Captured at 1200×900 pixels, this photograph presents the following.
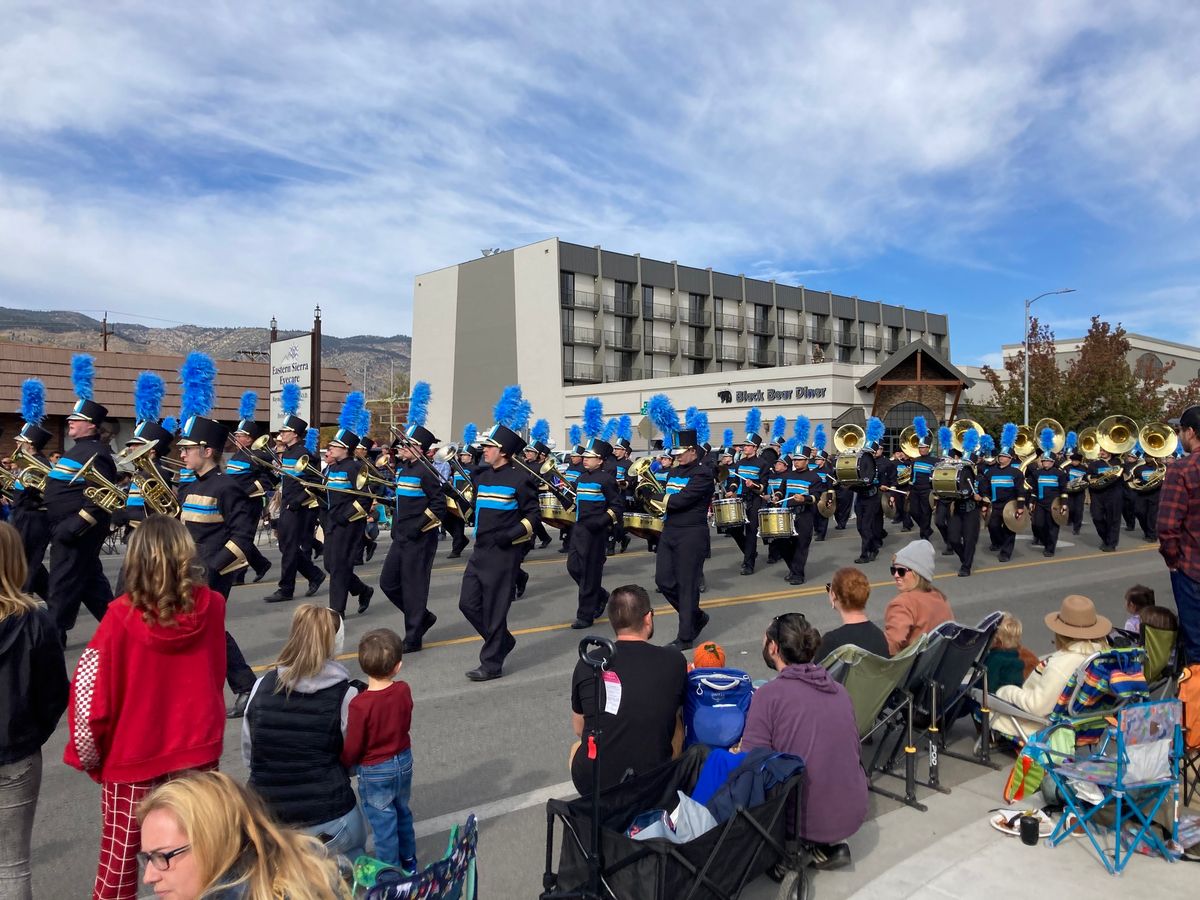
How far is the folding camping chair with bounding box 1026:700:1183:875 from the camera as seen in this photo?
405 cm

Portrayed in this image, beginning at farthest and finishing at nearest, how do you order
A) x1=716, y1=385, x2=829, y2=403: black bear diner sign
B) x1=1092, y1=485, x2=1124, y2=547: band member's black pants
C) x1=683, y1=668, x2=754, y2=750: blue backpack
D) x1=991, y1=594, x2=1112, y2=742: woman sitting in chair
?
x1=716, y1=385, x2=829, y2=403: black bear diner sign < x1=1092, y1=485, x2=1124, y2=547: band member's black pants < x1=991, y1=594, x2=1112, y2=742: woman sitting in chair < x1=683, y1=668, x2=754, y2=750: blue backpack

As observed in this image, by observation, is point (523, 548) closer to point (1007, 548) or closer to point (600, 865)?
point (600, 865)

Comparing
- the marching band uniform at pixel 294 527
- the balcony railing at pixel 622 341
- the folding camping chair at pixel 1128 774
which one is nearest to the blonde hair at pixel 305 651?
the folding camping chair at pixel 1128 774

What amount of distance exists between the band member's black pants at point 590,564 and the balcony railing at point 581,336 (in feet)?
143

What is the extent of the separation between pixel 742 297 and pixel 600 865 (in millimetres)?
→ 62721

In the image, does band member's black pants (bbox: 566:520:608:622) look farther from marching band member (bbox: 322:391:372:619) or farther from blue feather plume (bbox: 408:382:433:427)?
blue feather plume (bbox: 408:382:433:427)

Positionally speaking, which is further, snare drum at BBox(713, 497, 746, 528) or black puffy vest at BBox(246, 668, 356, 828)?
snare drum at BBox(713, 497, 746, 528)

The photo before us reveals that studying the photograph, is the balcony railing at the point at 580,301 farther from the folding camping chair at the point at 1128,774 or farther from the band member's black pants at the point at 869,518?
the folding camping chair at the point at 1128,774

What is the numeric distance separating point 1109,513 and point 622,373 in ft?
138

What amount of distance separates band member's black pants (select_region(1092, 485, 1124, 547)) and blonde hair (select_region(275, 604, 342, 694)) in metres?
17.8

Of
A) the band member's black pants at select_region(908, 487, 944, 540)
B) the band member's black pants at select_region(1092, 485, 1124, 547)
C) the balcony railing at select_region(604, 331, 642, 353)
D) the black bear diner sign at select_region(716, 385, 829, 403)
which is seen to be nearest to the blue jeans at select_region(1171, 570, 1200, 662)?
the band member's black pants at select_region(908, 487, 944, 540)

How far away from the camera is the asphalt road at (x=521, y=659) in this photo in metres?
4.61

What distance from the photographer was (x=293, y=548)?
37.9 feet

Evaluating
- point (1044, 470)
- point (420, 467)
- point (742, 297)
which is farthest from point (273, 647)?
point (742, 297)
